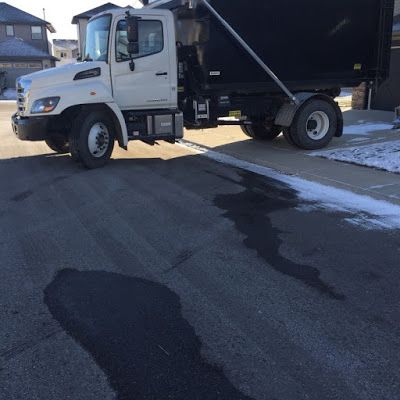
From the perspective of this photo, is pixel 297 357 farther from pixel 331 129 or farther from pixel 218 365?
pixel 331 129

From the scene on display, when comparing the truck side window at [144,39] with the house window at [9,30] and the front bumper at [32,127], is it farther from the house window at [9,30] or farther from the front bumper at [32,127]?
the house window at [9,30]

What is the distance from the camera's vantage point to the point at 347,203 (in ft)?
22.8

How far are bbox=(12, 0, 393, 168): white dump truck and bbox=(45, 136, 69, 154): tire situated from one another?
0.07ft

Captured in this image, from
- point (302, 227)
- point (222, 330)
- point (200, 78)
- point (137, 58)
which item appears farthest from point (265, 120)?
point (222, 330)

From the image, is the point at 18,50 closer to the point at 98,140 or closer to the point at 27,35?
the point at 27,35

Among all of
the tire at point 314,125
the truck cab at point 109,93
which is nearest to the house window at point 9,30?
the truck cab at point 109,93

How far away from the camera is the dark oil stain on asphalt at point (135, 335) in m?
3.05

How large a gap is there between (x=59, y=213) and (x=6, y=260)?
1.69 metres

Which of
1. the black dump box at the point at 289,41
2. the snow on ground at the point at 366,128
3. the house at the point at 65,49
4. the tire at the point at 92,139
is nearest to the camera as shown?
the tire at the point at 92,139

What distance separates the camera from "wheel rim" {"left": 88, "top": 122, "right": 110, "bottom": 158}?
31.6 ft

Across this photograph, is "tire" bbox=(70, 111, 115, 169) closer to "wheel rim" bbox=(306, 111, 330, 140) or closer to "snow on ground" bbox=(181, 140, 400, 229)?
"snow on ground" bbox=(181, 140, 400, 229)

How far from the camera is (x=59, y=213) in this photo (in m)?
6.75

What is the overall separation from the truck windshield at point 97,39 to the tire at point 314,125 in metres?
4.39

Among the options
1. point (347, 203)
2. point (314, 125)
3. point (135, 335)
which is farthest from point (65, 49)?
point (135, 335)
